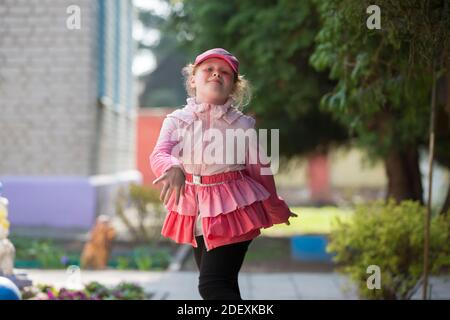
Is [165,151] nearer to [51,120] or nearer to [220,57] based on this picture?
[220,57]

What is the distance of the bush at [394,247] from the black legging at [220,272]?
7.85 ft

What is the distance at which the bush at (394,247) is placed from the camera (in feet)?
19.0

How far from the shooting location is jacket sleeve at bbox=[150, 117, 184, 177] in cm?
336

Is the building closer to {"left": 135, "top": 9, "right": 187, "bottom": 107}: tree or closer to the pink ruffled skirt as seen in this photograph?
the pink ruffled skirt

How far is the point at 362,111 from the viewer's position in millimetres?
5898

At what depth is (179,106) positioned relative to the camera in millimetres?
7371

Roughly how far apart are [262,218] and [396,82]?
2471 millimetres

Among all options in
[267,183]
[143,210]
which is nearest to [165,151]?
[267,183]

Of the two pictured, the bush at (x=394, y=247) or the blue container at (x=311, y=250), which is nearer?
the bush at (x=394, y=247)

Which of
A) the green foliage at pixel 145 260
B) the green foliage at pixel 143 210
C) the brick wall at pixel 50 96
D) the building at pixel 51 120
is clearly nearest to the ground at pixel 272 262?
the green foliage at pixel 145 260

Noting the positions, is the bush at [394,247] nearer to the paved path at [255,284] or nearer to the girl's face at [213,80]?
the paved path at [255,284]

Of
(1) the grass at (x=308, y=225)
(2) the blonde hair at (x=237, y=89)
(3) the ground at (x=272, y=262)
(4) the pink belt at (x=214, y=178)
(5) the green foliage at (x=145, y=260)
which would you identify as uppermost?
(2) the blonde hair at (x=237, y=89)

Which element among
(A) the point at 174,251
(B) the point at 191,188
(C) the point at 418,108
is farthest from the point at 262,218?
(A) the point at 174,251

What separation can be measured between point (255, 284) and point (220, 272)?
12.6ft
